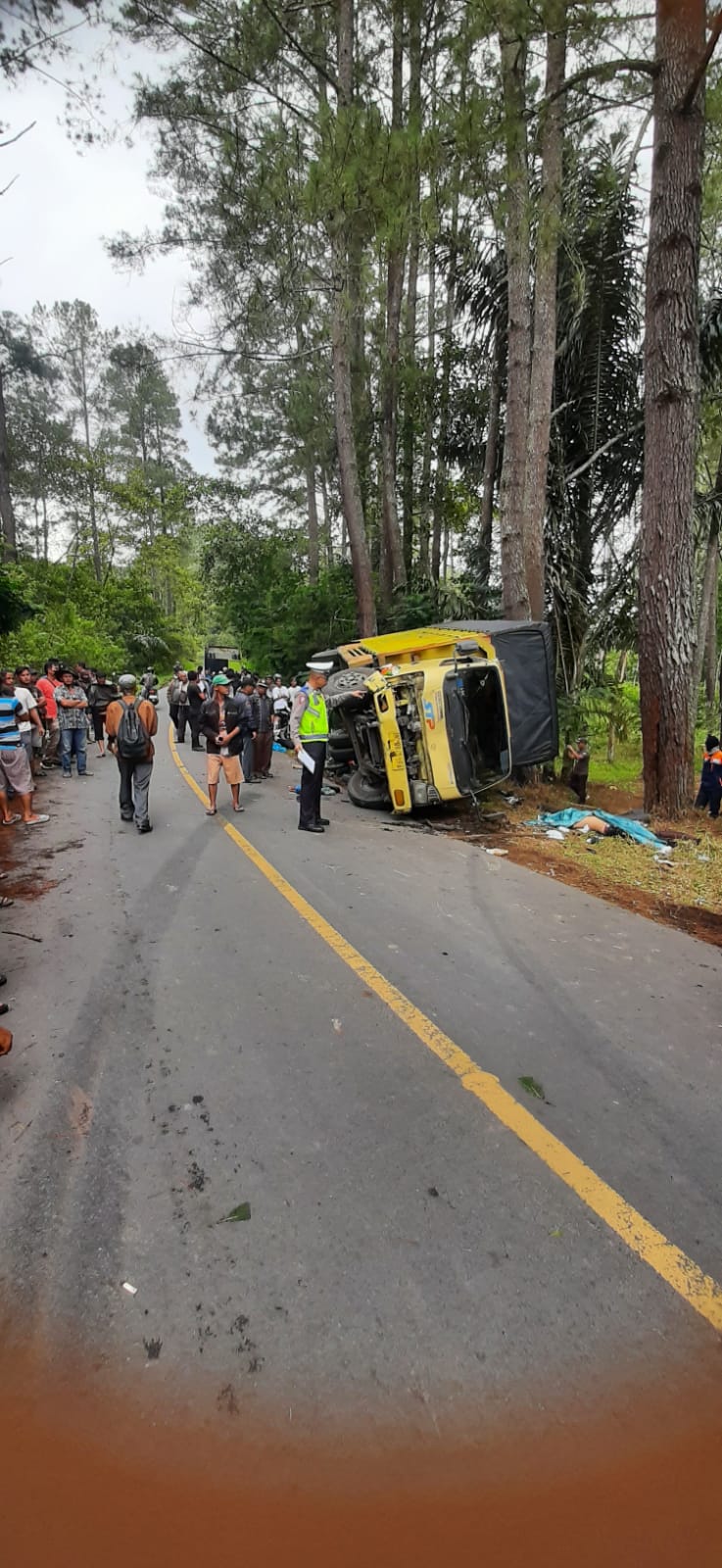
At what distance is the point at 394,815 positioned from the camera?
30.8 ft

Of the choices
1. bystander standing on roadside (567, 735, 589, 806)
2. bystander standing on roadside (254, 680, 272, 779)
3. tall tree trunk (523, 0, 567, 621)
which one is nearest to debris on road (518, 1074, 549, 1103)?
bystander standing on roadside (567, 735, 589, 806)

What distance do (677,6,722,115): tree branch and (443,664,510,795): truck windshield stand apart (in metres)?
5.80

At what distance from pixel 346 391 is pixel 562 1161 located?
1621 cm

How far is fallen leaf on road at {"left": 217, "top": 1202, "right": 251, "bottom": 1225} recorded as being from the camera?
2457 millimetres

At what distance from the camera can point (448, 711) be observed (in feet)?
27.3

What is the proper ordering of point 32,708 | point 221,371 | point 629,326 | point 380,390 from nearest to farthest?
point 32,708 → point 629,326 → point 221,371 → point 380,390

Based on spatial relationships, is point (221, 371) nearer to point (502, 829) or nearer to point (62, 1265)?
point (502, 829)

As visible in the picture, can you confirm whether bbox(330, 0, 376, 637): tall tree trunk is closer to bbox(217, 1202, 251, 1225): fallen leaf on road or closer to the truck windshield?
the truck windshield

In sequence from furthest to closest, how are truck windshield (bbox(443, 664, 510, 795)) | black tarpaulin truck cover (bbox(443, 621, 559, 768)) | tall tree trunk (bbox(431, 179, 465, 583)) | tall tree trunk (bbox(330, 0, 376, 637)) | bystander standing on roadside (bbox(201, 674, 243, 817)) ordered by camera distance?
tall tree trunk (bbox(431, 179, 465, 583)), tall tree trunk (bbox(330, 0, 376, 637)), black tarpaulin truck cover (bbox(443, 621, 559, 768)), bystander standing on roadside (bbox(201, 674, 243, 817)), truck windshield (bbox(443, 664, 510, 795))

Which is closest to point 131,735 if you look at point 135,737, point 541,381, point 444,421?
point 135,737

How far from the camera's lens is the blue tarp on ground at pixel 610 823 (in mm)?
7688

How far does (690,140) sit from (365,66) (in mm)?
11184

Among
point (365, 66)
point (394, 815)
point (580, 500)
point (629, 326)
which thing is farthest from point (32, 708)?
point (365, 66)

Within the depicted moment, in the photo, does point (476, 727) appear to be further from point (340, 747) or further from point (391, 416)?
point (391, 416)
